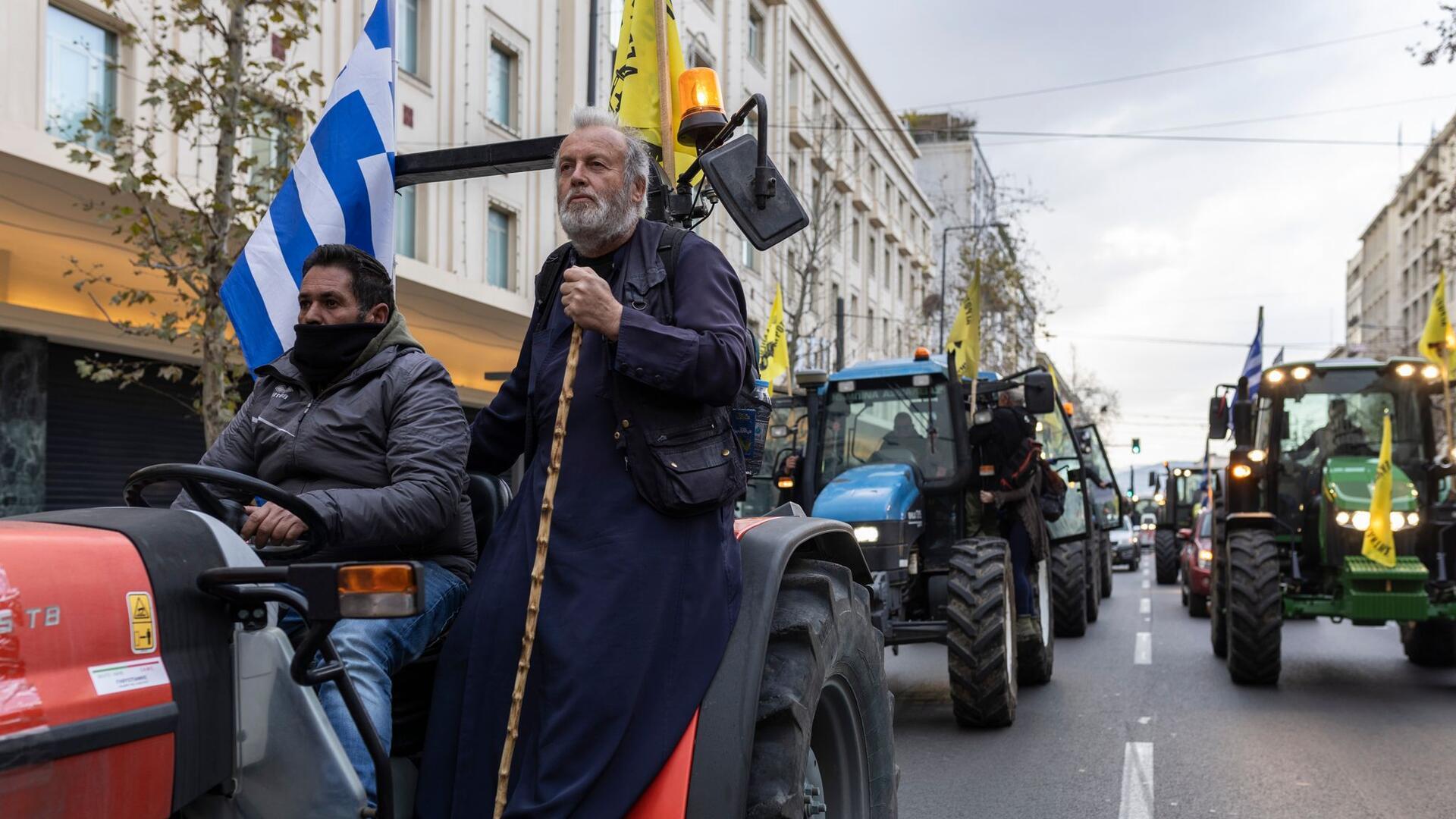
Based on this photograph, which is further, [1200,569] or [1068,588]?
[1200,569]

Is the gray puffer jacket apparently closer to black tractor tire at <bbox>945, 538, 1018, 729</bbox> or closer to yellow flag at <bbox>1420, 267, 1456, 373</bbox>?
black tractor tire at <bbox>945, 538, 1018, 729</bbox>

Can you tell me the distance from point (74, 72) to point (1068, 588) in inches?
411

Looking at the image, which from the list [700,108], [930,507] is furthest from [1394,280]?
[700,108]

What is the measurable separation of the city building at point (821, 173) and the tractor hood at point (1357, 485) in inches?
572

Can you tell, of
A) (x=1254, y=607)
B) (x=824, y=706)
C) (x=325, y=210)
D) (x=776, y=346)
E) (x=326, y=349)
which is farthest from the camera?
(x=776, y=346)

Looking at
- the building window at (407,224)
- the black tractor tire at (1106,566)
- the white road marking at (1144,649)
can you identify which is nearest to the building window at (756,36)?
the building window at (407,224)

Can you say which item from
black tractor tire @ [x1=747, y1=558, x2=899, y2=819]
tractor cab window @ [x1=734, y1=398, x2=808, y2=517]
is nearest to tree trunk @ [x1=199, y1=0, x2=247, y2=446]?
tractor cab window @ [x1=734, y1=398, x2=808, y2=517]

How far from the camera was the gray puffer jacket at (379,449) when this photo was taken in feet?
9.57

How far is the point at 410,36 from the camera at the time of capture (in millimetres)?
18797

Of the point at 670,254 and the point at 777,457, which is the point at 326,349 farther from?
the point at 777,457

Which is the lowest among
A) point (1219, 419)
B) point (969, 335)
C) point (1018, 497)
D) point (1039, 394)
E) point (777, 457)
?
point (1018, 497)

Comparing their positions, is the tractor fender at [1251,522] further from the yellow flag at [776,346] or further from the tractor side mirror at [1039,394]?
the yellow flag at [776,346]

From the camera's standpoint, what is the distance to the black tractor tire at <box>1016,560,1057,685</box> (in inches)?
393

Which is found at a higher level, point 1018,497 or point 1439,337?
point 1439,337
